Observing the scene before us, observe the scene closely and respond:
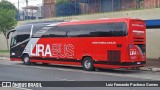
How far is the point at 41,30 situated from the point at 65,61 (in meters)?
3.50

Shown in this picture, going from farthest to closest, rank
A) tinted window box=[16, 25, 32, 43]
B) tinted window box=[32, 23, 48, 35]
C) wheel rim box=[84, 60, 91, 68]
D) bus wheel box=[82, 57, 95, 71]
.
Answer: tinted window box=[16, 25, 32, 43] < tinted window box=[32, 23, 48, 35] < wheel rim box=[84, 60, 91, 68] < bus wheel box=[82, 57, 95, 71]

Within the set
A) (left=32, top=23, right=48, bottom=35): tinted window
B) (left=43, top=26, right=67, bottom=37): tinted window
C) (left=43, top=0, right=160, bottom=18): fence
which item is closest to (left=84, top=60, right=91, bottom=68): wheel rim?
(left=43, top=26, right=67, bottom=37): tinted window

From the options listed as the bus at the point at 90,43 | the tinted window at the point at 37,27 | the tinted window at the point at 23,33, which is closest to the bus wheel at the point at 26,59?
the bus at the point at 90,43

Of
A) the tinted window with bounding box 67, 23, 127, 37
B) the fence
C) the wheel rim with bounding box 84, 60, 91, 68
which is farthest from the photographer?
the fence

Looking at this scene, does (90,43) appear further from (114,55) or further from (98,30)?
(114,55)

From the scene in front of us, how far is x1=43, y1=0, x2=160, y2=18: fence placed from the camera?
3422 centimetres

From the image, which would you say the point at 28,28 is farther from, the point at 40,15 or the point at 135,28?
the point at 40,15

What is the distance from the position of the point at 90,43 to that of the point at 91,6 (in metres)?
16.2

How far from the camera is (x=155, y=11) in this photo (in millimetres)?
29922

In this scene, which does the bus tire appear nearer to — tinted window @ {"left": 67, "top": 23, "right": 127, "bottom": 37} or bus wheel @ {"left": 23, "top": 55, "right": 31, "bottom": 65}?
bus wheel @ {"left": 23, "top": 55, "right": 31, "bottom": 65}

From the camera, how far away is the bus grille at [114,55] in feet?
73.0

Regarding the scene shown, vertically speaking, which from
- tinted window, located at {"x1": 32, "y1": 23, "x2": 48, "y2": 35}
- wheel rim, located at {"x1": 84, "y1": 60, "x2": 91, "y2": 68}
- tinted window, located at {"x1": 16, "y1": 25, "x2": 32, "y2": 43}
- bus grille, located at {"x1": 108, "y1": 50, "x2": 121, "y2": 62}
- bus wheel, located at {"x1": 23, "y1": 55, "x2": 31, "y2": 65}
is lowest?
bus wheel, located at {"x1": 23, "y1": 55, "x2": 31, "y2": 65}

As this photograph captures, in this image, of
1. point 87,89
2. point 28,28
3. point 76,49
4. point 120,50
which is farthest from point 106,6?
point 87,89

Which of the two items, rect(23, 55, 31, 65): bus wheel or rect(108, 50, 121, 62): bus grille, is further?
rect(23, 55, 31, 65): bus wheel
